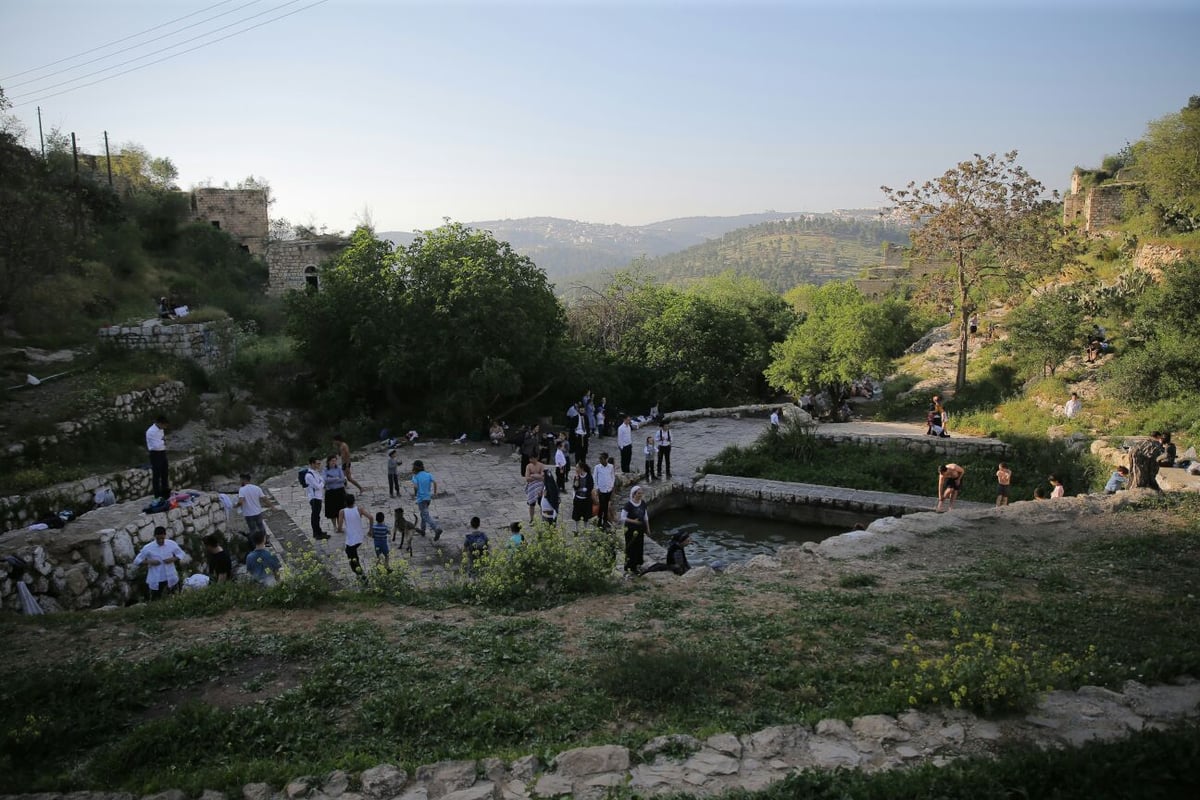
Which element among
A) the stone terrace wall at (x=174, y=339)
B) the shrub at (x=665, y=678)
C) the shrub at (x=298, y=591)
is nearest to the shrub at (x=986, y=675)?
the shrub at (x=665, y=678)

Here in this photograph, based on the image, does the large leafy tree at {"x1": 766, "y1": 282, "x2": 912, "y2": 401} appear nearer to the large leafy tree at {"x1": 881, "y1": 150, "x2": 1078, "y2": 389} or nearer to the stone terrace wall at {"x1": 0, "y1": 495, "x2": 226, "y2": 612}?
the large leafy tree at {"x1": 881, "y1": 150, "x2": 1078, "y2": 389}

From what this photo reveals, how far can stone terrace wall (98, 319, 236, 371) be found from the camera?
19.0 meters

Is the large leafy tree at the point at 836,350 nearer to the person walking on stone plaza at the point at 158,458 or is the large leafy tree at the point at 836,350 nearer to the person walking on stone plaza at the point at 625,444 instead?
the person walking on stone plaza at the point at 625,444

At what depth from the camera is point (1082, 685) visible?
6.07 metres

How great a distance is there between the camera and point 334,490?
41.9 ft

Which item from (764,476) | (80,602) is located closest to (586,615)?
(80,602)

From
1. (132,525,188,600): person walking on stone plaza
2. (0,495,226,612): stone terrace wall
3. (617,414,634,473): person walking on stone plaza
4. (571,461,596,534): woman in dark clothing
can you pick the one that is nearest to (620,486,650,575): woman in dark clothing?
(571,461,596,534): woman in dark clothing

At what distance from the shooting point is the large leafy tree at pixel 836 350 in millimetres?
23797

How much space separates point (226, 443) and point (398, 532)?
7705 mm

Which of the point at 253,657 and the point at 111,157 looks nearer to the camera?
the point at 253,657

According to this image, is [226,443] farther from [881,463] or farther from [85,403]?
[881,463]

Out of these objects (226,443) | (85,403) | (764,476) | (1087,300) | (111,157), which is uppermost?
(111,157)

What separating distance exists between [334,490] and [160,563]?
3318 mm

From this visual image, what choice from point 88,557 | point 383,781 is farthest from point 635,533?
point 88,557
